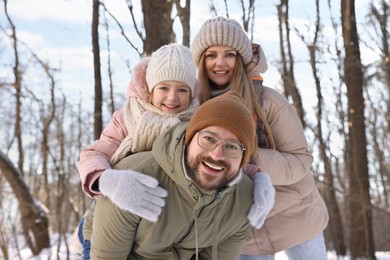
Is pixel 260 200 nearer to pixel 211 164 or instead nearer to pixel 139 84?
pixel 211 164

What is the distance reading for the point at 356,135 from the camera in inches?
396

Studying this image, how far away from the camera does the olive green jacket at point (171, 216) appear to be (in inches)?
91.9

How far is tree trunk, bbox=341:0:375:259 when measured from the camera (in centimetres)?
996

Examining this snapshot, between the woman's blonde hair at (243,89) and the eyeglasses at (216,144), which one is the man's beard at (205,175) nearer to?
the eyeglasses at (216,144)

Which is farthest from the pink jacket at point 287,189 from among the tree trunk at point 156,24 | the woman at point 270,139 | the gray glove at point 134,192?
the tree trunk at point 156,24

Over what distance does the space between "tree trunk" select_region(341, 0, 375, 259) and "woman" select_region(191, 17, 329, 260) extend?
7208 millimetres

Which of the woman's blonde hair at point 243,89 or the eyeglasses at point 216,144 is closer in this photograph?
the eyeglasses at point 216,144

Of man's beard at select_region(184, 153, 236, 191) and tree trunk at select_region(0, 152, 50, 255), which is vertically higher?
man's beard at select_region(184, 153, 236, 191)

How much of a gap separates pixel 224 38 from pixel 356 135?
25.4ft

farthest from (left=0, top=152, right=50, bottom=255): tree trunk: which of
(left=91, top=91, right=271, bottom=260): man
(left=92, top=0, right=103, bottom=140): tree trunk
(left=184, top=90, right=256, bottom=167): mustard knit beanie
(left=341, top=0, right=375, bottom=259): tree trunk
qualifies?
(left=184, top=90, right=256, bottom=167): mustard knit beanie

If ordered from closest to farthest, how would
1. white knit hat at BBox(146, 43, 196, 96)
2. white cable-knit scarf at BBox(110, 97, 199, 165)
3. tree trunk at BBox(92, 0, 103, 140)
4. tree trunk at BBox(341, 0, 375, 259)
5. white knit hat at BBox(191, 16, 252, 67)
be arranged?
white cable-knit scarf at BBox(110, 97, 199, 165) → white knit hat at BBox(146, 43, 196, 96) → white knit hat at BBox(191, 16, 252, 67) → tree trunk at BBox(92, 0, 103, 140) → tree trunk at BBox(341, 0, 375, 259)

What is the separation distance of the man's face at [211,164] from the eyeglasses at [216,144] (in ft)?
0.04

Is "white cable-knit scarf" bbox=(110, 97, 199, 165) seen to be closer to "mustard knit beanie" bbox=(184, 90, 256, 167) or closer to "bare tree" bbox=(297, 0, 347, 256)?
"mustard knit beanie" bbox=(184, 90, 256, 167)

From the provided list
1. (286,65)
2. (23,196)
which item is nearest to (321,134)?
(286,65)
